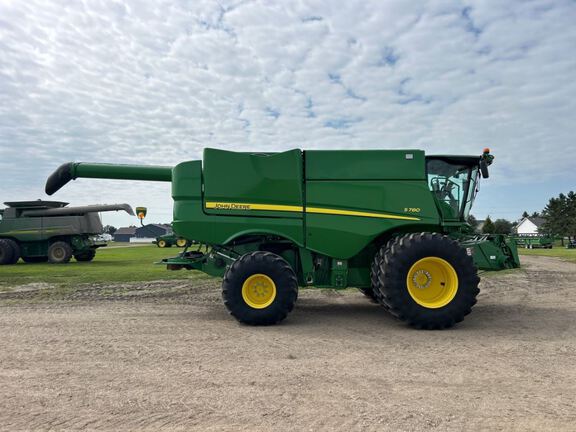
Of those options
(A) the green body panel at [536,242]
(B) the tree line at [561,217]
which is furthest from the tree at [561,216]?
(A) the green body panel at [536,242]

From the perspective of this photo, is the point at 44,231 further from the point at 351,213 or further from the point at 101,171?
the point at 351,213

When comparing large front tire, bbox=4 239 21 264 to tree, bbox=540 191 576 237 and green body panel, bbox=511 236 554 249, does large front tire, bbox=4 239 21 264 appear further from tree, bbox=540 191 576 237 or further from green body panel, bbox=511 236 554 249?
tree, bbox=540 191 576 237

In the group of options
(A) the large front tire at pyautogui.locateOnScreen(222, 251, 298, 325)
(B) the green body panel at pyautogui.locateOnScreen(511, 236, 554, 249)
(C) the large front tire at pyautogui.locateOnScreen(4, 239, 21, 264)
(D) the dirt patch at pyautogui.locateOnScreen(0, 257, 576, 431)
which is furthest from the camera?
(B) the green body panel at pyautogui.locateOnScreen(511, 236, 554, 249)

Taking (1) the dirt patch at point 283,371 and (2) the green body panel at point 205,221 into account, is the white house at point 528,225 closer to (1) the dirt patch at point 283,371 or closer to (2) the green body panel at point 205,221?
(1) the dirt patch at point 283,371

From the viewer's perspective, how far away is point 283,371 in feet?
14.0

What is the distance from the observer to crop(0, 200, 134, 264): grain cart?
19828mm

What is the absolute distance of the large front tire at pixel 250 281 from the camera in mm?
6375

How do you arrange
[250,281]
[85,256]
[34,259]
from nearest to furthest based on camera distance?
1. [250,281]
2. [34,259]
3. [85,256]

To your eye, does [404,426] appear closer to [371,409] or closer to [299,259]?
[371,409]

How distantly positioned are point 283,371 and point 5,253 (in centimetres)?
1987

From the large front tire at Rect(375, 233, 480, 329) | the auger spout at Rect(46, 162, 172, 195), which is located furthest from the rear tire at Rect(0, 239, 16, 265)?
the large front tire at Rect(375, 233, 480, 329)

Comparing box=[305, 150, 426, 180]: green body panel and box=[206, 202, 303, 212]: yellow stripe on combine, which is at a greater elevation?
box=[305, 150, 426, 180]: green body panel

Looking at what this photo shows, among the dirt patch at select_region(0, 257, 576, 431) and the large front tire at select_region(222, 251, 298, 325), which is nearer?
the dirt patch at select_region(0, 257, 576, 431)

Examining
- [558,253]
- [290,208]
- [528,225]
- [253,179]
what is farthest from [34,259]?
[528,225]
